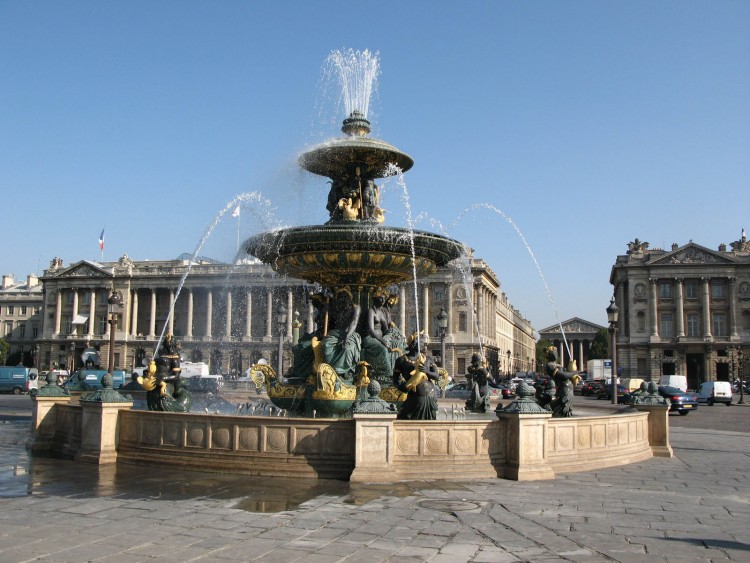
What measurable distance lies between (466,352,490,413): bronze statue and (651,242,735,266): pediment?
81467 millimetres

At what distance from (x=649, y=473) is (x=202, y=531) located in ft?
23.8

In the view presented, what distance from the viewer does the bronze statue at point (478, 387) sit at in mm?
16453

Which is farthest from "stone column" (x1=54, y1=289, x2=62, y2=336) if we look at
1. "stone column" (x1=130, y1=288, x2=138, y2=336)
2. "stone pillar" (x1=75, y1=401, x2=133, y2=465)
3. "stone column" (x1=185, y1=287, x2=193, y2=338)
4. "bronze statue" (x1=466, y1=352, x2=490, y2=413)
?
"stone pillar" (x1=75, y1=401, x2=133, y2=465)

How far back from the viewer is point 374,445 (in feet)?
32.2

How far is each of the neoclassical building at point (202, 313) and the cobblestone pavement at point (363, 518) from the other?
83.1 metres

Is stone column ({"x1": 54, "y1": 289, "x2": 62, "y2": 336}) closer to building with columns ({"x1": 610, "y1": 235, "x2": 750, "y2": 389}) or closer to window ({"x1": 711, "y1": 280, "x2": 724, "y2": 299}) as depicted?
building with columns ({"x1": 610, "y1": 235, "x2": 750, "y2": 389})

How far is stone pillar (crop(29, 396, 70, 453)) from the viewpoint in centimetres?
1296

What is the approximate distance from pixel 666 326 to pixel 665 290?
4.47 meters

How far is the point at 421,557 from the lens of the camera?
6219mm

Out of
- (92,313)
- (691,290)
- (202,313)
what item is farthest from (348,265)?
(92,313)

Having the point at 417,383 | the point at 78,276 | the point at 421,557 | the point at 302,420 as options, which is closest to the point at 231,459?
the point at 302,420

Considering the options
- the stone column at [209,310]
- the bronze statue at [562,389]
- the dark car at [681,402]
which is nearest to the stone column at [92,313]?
the stone column at [209,310]

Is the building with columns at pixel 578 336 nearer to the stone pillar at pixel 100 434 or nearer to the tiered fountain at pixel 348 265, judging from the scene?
the tiered fountain at pixel 348 265

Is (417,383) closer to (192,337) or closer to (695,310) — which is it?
(695,310)
